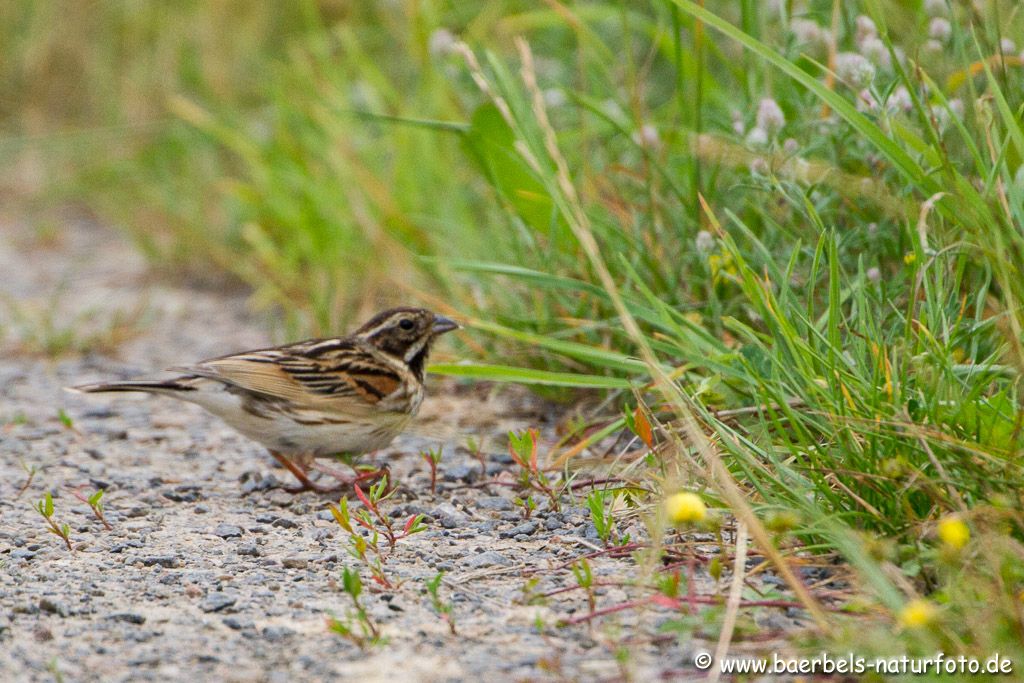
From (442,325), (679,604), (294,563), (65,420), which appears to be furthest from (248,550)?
(65,420)

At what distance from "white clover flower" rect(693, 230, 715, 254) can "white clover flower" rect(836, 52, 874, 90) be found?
72 centimetres

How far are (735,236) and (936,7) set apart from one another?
3.62 feet

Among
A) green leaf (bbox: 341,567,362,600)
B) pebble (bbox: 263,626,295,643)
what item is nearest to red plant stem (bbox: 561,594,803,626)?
green leaf (bbox: 341,567,362,600)

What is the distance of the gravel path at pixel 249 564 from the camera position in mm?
3213

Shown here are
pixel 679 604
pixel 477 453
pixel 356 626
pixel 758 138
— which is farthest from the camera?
pixel 477 453

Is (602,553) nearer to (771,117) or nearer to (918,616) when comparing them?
(918,616)

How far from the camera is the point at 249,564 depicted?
3.99 m

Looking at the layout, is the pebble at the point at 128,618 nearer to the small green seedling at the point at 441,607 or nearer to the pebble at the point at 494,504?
the small green seedling at the point at 441,607

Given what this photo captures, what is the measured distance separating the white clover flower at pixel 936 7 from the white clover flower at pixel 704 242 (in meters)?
1.09

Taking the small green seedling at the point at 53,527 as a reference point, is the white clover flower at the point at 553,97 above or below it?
above

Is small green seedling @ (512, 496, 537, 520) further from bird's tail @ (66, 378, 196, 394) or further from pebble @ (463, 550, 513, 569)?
bird's tail @ (66, 378, 196, 394)

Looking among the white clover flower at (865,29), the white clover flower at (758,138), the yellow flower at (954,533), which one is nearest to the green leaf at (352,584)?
the yellow flower at (954,533)

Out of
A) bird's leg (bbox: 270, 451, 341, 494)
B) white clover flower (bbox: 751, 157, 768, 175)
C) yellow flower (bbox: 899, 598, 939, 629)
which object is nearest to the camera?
yellow flower (bbox: 899, 598, 939, 629)

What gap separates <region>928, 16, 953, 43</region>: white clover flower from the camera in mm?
4625
